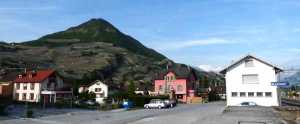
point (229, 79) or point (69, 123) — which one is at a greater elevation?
point (229, 79)

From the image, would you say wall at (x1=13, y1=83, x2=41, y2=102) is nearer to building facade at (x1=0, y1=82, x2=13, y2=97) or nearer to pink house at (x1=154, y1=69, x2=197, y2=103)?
building facade at (x1=0, y1=82, x2=13, y2=97)

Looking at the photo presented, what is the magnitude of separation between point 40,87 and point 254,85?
151 ft

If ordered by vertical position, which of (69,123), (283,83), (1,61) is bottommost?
(69,123)

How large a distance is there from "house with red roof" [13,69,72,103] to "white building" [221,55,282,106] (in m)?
38.5

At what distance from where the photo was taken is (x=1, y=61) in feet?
588

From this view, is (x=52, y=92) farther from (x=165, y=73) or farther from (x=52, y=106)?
(x=165, y=73)

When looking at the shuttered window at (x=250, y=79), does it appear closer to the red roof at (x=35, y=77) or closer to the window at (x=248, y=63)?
the window at (x=248, y=63)

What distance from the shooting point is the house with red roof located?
84875 millimetres

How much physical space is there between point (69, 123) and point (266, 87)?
130ft

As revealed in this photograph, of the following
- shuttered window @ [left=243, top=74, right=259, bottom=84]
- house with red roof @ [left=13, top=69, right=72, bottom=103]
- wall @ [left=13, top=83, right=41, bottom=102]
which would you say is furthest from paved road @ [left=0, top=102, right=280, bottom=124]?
wall @ [left=13, top=83, right=41, bottom=102]

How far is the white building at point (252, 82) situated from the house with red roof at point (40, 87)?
3848 cm

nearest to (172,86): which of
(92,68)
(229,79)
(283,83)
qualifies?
(229,79)

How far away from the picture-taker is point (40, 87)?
278 feet

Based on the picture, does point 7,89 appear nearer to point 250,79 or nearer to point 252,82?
point 250,79
